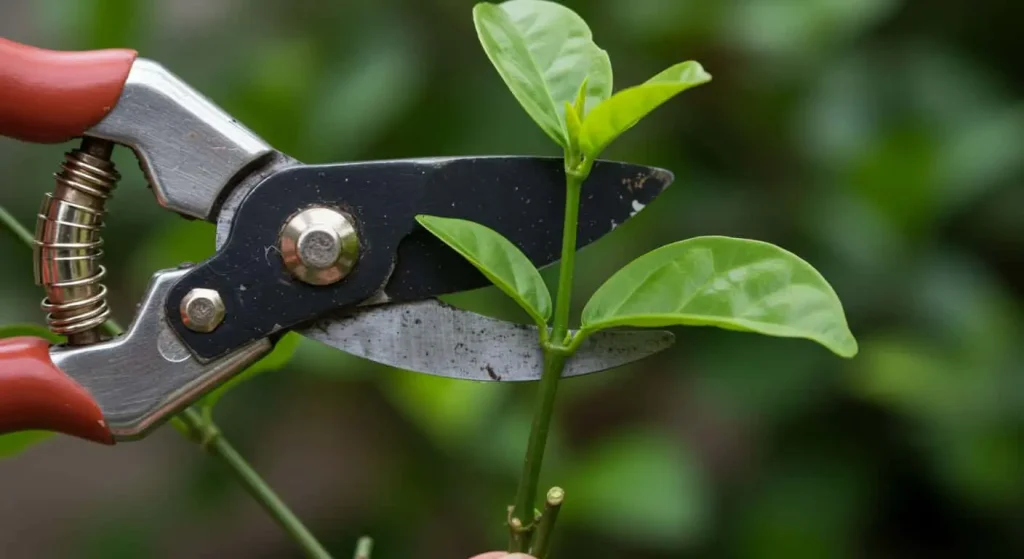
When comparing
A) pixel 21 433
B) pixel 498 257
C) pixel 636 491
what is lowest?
pixel 636 491

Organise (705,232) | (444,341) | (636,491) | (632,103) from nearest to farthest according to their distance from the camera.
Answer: (632,103) < (444,341) < (636,491) < (705,232)

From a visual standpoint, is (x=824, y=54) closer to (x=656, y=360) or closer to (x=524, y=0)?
(x=656, y=360)

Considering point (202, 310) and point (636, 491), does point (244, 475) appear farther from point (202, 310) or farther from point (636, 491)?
point (636, 491)

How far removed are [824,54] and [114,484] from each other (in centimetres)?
108

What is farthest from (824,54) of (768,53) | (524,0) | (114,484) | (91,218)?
(114,484)

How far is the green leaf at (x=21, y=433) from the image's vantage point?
50 centimetres

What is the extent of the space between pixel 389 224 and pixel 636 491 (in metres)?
0.45

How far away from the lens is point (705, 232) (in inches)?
40.8

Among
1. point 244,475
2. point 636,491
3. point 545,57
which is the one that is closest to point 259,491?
point 244,475

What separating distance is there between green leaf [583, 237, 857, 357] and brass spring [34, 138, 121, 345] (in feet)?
0.69

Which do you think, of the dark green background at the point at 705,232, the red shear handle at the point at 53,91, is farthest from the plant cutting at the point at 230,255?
the dark green background at the point at 705,232

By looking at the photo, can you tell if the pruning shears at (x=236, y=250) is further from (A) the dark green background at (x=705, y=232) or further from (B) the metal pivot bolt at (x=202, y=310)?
(A) the dark green background at (x=705, y=232)

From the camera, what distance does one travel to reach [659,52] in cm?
99

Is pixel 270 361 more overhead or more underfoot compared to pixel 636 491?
more overhead
